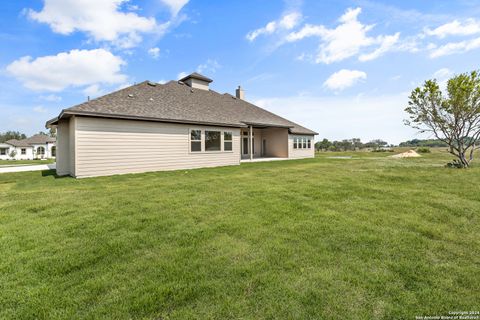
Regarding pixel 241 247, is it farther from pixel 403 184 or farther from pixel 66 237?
pixel 403 184

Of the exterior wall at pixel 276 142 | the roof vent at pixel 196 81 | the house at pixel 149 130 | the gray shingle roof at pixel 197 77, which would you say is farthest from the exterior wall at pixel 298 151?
the gray shingle roof at pixel 197 77

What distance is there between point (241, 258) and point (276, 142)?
2005 centimetres

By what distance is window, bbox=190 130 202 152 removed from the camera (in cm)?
1345

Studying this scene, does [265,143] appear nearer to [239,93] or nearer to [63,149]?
[239,93]

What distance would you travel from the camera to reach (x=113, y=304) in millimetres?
2027

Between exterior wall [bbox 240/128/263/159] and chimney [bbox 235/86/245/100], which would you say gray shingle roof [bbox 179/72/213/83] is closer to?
chimney [bbox 235/86/245/100]

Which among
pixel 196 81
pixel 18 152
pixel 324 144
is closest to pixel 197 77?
pixel 196 81

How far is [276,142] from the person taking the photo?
73.1 feet

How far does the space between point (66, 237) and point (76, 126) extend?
7962 mm

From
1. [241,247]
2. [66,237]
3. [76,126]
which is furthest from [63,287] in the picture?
[76,126]

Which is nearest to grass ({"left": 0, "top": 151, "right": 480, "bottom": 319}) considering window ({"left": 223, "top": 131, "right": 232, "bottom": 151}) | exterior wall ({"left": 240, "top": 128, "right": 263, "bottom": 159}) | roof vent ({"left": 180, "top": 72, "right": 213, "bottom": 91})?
window ({"left": 223, "top": 131, "right": 232, "bottom": 151})

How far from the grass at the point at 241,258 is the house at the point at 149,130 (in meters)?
5.29

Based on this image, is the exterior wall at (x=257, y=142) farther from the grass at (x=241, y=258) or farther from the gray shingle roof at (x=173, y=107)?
the grass at (x=241, y=258)

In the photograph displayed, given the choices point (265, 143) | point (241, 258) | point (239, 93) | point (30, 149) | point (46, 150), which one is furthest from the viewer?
point (30, 149)
